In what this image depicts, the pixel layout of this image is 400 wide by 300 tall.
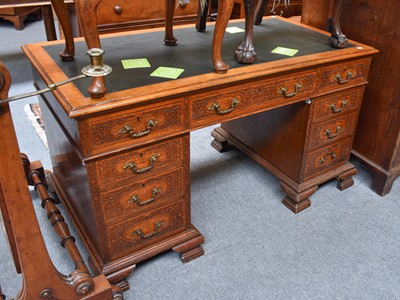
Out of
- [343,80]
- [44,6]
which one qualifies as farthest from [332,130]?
[44,6]

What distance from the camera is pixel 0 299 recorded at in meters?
1.23

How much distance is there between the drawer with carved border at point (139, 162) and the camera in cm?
127

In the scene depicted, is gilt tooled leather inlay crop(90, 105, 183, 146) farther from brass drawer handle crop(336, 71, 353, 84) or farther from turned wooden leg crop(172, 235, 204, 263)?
brass drawer handle crop(336, 71, 353, 84)

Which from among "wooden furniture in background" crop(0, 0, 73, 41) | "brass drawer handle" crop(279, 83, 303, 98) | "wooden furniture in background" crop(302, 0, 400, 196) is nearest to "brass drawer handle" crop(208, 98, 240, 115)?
"brass drawer handle" crop(279, 83, 303, 98)

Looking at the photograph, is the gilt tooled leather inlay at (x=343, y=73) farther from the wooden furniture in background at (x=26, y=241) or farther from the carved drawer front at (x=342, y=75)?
the wooden furniture in background at (x=26, y=241)

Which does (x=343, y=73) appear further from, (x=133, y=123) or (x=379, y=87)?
(x=133, y=123)

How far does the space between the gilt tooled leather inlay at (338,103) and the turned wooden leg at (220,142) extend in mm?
754

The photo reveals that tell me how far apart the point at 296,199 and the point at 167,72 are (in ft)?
3.12

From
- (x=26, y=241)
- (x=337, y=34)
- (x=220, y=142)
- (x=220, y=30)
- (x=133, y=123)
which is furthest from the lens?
(x=220, y=142)

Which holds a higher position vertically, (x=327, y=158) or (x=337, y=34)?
(x=337, y=34)

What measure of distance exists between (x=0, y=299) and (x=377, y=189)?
1.83 metres

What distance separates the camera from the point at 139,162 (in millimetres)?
1330

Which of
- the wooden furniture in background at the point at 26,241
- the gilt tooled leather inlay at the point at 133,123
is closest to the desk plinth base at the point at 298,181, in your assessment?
the gilt tooled leather inlay at the point at 133,123

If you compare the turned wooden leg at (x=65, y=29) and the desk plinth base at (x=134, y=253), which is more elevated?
the turned wooden leg at (x=65, y=29)
